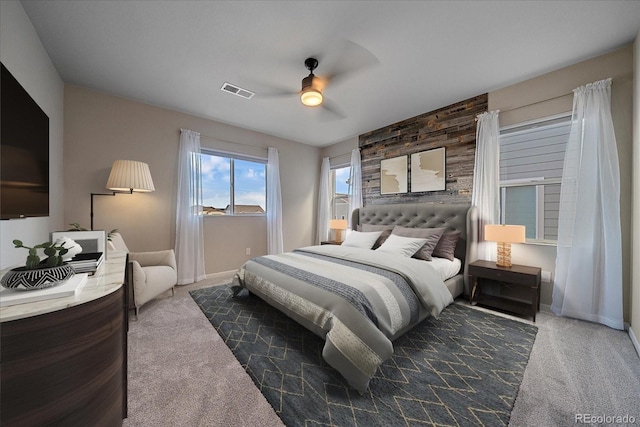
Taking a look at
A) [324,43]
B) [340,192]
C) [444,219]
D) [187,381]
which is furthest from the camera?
[340,192]

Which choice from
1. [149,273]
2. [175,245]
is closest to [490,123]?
[149,273]

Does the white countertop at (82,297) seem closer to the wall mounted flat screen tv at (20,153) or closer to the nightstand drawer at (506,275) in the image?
the wall mounted flat screen tv at (20,153)

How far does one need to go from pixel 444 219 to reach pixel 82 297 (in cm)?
365

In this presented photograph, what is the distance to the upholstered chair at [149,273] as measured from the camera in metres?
2.43

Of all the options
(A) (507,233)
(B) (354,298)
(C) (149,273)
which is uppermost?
(A) (507,233)

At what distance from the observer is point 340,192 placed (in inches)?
209

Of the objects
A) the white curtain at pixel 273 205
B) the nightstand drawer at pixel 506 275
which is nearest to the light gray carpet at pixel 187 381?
the white curtain at pixel 273 205

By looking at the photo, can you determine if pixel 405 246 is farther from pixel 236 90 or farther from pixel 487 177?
pixel 236 90

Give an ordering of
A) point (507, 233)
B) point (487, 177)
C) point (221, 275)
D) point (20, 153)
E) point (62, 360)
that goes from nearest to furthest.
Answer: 1. point (62, 360)
2. point (20, 153)
3. point (507, 233)
4. point (487, 177)
5. point (221, 275)

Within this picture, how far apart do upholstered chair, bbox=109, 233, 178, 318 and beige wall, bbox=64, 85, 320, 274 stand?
1.88 feet

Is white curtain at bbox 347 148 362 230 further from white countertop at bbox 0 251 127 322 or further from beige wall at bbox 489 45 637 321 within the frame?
white countertop at bbox 0 251 127 322

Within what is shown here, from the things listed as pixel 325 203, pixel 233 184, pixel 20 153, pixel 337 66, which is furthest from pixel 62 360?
pixel 325 203

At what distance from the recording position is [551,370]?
166cm

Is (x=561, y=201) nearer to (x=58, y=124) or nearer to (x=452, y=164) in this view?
(x=452, y=164)
